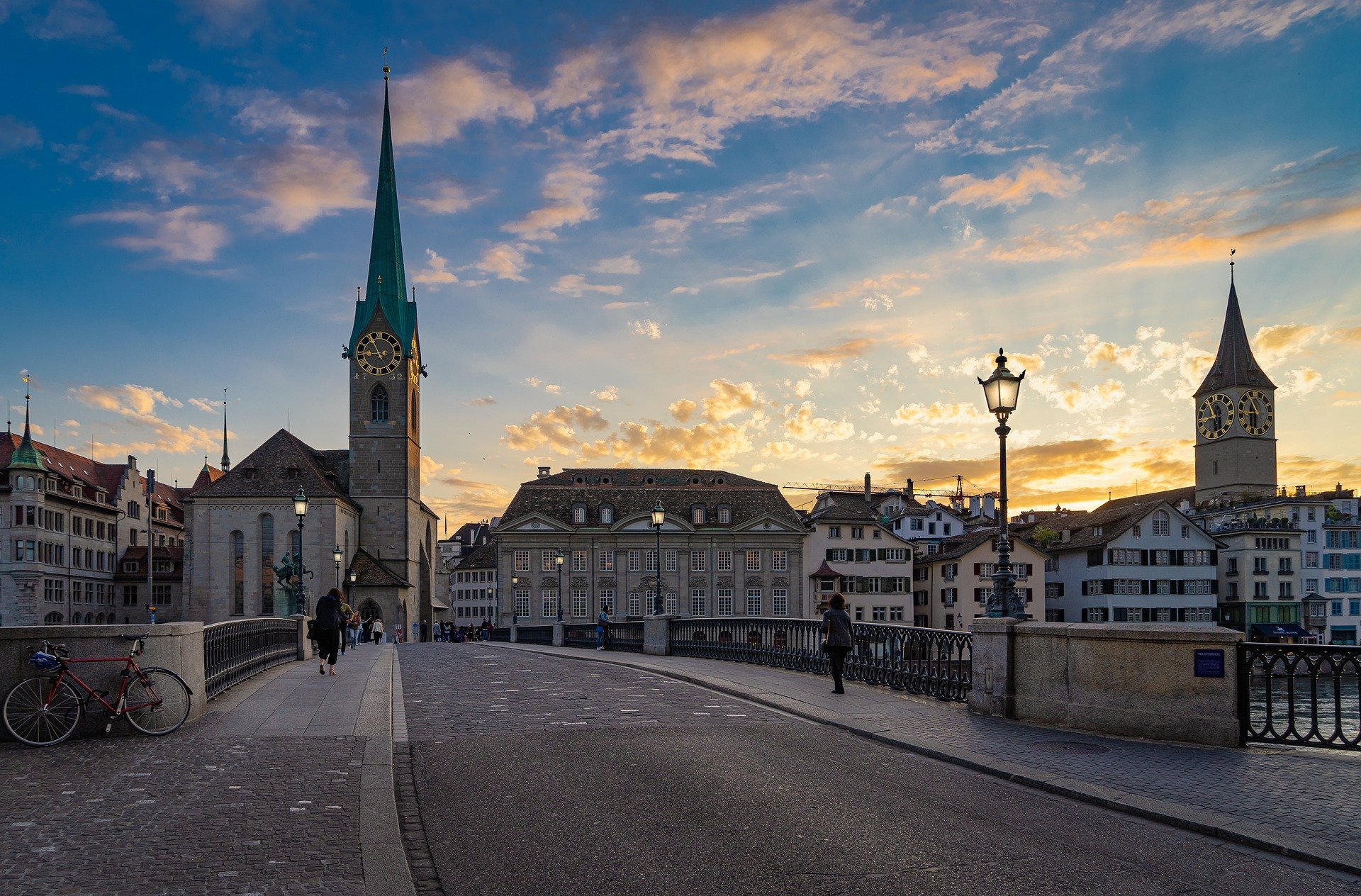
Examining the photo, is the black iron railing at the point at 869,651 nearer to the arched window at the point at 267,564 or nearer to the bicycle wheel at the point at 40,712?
the bicycle wheel at the point at 40,712

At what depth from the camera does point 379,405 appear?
92625 millimetres

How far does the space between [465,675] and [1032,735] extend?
42.9 ft

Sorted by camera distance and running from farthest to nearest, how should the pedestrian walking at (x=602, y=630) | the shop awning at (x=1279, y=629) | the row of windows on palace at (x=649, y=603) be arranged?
the shop awning at (x=1279, y=629) → the row of windows on palace at (x=649, y=603) → the pedestrian walking at (x=602, y=630)

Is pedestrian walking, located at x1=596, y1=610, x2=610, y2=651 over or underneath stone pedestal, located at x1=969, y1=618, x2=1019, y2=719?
underneath

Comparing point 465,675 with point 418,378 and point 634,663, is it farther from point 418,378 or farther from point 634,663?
point 418,378

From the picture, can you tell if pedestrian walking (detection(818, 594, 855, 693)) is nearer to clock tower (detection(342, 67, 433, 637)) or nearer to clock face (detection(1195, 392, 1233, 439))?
clock tower (detection(342, 67, 433, 637))

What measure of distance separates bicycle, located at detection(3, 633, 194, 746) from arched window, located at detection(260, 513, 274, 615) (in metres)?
73.3

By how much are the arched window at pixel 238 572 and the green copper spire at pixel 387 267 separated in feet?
63.0

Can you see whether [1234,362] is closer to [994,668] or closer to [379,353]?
[379,353]

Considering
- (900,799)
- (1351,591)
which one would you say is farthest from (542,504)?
(900,799)

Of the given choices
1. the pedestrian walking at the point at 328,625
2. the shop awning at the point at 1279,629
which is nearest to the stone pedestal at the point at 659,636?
the pedestrian walking at the point at 328,625

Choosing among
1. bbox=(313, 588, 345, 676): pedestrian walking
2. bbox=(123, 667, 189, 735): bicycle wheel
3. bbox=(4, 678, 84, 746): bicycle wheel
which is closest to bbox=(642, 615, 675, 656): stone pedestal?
bbox=(313, 588, 345, 676): pedestrian walking

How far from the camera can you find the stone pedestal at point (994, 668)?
45.8ft

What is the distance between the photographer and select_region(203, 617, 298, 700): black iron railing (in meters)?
15.4
